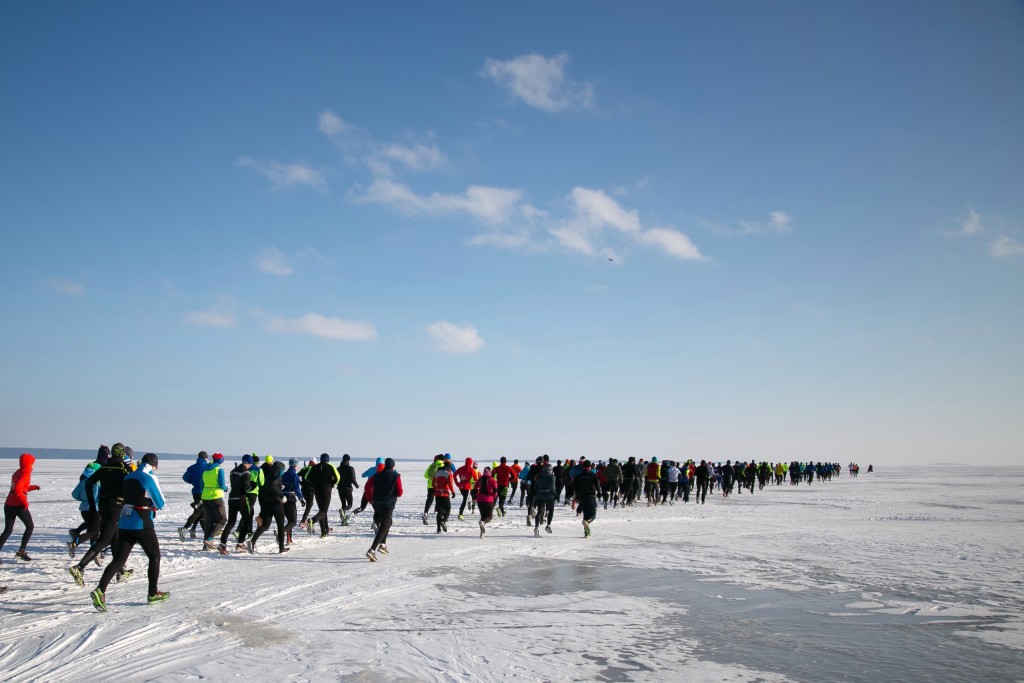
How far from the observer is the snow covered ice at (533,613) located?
209 inches

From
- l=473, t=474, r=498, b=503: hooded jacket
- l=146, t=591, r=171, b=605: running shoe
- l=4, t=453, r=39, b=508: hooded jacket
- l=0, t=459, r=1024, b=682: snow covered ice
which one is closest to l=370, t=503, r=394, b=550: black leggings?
l=0, t=459, r=1024, b=682: snow covered ice

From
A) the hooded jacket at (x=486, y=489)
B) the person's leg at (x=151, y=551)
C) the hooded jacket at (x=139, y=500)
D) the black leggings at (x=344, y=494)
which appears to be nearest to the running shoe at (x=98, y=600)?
the person's leg at (x=151, y=551)

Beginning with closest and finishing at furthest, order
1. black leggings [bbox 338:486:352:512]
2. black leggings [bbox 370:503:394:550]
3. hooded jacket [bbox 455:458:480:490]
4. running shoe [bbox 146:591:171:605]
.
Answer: running shoe [bbox 146:591:171:605]
black leggings [bbox 370:503:394:550]
black leggings [bbox 338:486:352:512]
hooded jacket [bbox 455:458:480:490]

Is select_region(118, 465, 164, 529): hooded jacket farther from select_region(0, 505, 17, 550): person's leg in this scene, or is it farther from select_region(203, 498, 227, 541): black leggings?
select_region(203, 498, 227, 541): black leggings

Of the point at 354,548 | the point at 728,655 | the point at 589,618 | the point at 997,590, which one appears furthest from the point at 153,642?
the point at 997,590

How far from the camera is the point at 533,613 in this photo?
7.17m

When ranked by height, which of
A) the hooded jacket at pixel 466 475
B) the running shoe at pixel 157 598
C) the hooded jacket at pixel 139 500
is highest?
the hooded jacket at pixel 139 500

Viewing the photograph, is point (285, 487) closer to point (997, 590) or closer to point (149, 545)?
point (149, 545)

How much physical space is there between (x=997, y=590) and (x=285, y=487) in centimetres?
1159

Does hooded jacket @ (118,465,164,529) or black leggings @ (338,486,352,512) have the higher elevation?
hooded jacket @ (118,465,164,529)

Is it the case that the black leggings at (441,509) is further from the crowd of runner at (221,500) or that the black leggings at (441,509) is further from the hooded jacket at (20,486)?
the hooded jacket at (20,486)

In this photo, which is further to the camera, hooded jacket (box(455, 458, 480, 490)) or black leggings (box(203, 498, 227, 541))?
hooded jacket (box(455, 458, 480, 490))

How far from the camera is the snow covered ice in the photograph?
530cm

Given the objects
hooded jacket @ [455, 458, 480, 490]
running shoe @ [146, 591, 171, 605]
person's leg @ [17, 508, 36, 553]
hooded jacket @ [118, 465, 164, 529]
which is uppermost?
hooded jacket @ [118, 465, 164, 529]
